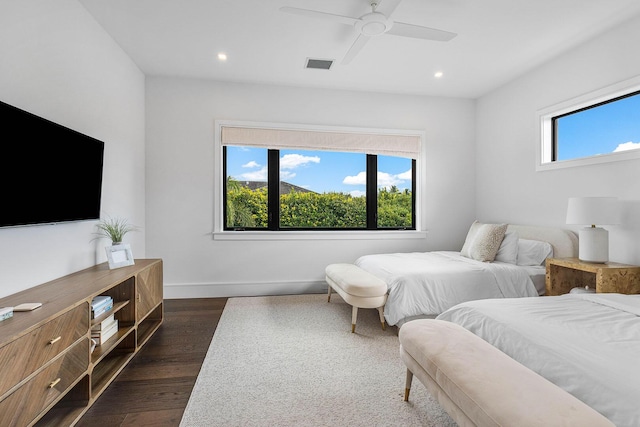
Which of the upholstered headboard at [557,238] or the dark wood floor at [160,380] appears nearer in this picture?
the dark wood floor at [160,380]

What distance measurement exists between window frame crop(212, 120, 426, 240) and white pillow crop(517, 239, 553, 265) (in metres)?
1.32

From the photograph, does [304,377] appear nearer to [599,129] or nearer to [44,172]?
[44,172]

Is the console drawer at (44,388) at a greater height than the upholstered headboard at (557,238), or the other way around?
the upholstered headboard at (557,238)

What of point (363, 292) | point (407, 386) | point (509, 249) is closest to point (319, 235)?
point (363, 292)

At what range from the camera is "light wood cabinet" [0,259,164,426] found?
4.30 ft

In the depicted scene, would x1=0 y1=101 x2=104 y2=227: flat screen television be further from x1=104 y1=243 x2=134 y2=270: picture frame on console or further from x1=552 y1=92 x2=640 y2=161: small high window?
x1=552 y1=92 x2=640 y2=161: small high window

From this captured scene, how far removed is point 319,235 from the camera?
4.29 meters

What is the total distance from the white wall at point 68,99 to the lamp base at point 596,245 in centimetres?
416

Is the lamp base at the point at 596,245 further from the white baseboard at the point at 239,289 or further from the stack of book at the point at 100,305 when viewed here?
the stack of book at the point at 100,305

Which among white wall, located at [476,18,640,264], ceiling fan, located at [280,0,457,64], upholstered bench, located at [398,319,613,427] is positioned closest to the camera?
upholstered bench, located at [398,319,613,427]

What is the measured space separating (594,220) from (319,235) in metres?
2.81

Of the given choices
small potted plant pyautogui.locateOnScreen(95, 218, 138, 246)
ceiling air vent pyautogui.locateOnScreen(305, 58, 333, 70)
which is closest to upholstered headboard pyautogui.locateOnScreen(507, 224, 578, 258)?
ceiling air vent pyautogui.locateOnScreen(305, 58, 333, 70)

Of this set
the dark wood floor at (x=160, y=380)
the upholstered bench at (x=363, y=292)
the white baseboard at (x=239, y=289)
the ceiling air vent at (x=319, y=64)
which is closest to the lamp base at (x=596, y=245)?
the upholstered bench at (x=363, y=292)

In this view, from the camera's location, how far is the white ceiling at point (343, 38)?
255 centimetres
